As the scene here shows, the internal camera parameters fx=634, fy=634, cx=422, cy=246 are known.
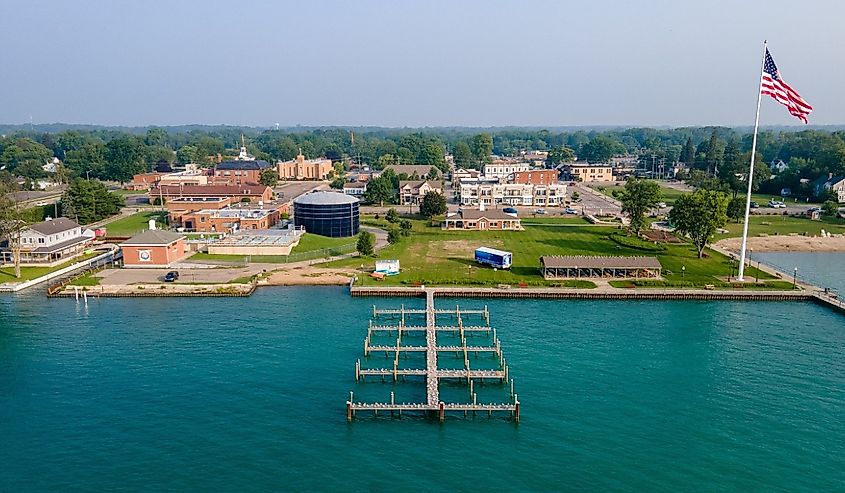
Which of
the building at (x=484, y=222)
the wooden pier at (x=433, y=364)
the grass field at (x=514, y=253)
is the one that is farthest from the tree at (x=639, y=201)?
the wooden pier at (x=433, y=364)

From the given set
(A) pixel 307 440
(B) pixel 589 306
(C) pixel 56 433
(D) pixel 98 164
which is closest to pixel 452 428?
(A) pixel 307 440

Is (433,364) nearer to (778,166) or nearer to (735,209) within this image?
(735,209)

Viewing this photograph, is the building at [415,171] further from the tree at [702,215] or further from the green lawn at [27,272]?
the green lawn at [27,272]

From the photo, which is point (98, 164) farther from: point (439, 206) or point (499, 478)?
point (499, 478)

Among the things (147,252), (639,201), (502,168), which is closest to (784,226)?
(639,201)

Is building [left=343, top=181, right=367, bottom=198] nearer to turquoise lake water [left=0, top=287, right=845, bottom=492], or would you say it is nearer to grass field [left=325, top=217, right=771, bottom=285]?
grass field [left=325, top=217, right=771, bottom=285]

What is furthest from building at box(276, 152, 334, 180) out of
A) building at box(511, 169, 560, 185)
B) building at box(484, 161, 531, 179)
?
building at box(511, 169, 560, 185)
